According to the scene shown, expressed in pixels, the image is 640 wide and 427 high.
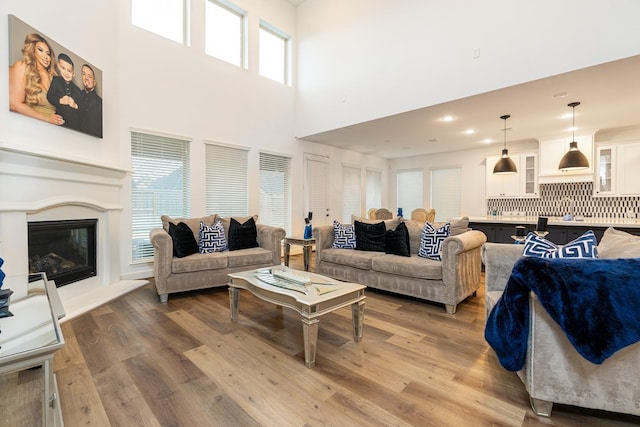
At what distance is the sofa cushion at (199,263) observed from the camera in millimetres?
3443

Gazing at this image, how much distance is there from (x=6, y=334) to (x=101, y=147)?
3143mm

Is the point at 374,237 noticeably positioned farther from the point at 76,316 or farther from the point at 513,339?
the point at 76,316

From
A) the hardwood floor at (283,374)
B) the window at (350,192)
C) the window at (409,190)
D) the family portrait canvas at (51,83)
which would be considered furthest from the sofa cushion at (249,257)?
the window at (409,190)

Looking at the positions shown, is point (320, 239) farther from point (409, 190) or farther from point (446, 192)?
point (409, 190)

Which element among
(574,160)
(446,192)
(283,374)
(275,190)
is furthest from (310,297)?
(446,192)

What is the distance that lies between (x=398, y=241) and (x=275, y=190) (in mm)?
3120

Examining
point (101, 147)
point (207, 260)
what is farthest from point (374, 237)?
point (101, 147)

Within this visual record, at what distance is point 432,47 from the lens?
13.4 feet

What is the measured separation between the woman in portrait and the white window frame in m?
3.43

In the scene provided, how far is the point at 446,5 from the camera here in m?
3.91

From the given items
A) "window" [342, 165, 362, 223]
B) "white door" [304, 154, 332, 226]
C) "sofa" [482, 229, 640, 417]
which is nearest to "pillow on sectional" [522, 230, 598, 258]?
"sofa" [482, 229, 640, 417]

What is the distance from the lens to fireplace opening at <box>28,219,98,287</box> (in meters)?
3.03

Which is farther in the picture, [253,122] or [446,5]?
[253,122]

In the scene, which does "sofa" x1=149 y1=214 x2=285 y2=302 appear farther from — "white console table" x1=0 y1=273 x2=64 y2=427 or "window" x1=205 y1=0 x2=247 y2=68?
"window" x1=205 y1=0 x2=247 y2=68
